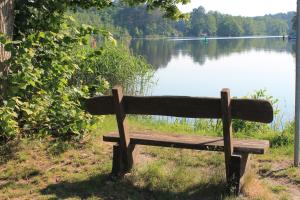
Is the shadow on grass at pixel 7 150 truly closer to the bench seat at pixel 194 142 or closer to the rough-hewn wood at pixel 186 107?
the rough-hewn wood at pixel 186 107

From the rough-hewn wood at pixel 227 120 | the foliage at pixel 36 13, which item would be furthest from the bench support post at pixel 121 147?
the foliage at pixel 36 13

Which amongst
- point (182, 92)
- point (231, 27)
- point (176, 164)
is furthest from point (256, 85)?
point (231, 27)

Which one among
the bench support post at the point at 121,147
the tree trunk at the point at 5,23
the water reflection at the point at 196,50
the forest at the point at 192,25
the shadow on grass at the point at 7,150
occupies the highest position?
the forest at the point at 192,25

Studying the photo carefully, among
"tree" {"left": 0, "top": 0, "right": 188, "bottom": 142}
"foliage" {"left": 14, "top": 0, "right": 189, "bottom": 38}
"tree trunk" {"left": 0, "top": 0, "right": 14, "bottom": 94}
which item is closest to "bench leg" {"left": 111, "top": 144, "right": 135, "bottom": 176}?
"tree" {"left": 0, "top": 0, "right": 188, "bottom": 142}

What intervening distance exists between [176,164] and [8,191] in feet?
6.62

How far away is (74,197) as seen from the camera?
4.60m

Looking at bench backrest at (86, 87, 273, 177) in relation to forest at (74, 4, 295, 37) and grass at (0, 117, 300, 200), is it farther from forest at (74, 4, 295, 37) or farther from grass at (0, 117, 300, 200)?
forest at (74, 4, 295, 37)

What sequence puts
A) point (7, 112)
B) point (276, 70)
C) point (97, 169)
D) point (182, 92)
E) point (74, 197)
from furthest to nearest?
point (276, 70) → point (182, 92) → point (97, 169) → point (7, 112) → point (74, 197)

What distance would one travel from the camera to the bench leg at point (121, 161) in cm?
511

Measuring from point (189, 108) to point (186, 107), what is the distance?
0.03m

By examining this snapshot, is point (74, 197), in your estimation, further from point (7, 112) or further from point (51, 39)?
point (51, 39)

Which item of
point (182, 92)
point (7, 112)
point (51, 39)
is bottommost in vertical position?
point (182, 92)

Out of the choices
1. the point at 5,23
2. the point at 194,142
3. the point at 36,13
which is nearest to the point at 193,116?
the point at 194,142

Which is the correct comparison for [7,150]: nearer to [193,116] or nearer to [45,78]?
[45,78]
